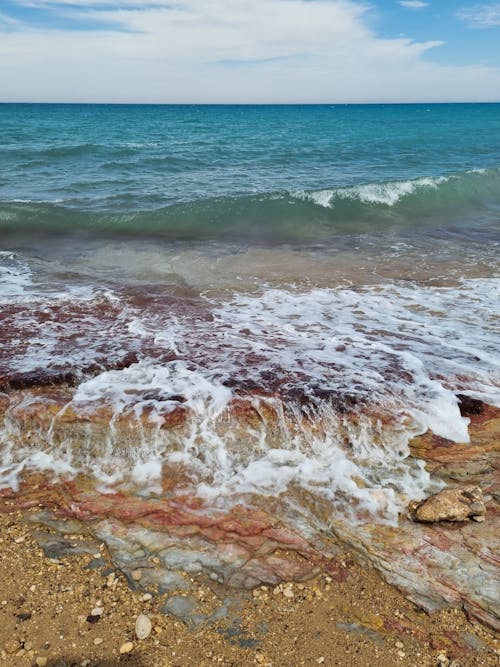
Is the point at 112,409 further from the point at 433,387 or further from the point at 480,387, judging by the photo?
the point at 480,387

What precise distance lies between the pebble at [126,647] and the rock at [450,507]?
Result: 233 centimetres

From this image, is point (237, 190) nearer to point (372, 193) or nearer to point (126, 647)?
point (372, 193)

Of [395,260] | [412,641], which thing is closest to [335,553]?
[412,641]

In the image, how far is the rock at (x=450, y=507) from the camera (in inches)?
162

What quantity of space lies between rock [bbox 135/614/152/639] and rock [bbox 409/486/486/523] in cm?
220

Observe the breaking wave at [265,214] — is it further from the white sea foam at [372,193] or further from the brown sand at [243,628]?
the brown sand at [243,628]

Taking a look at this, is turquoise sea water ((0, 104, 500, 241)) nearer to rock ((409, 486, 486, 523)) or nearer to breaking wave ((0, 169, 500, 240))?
breaking wave ((0, 169, 500, 240))

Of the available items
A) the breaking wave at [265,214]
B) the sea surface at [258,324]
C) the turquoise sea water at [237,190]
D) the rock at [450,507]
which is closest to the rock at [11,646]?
the sea surface at [258,324]

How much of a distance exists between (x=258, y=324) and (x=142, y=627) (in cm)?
517

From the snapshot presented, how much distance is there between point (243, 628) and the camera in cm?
330

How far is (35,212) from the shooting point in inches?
620

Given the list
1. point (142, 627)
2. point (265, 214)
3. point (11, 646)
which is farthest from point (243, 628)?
point (265, 214)

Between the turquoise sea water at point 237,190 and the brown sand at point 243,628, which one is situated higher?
the turquoise sea water at point 237,190

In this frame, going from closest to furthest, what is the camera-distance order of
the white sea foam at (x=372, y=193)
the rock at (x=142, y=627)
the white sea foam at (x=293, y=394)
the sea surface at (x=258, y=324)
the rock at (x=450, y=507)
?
1. the rock at (x=142, y=627)
2. the rock at (x=450, y=507)
3. the white sea foam at (x=293, y=394)
4. the sea surface at (x=258, y=324)
5. the white sea foam at (x=372, y=193)
